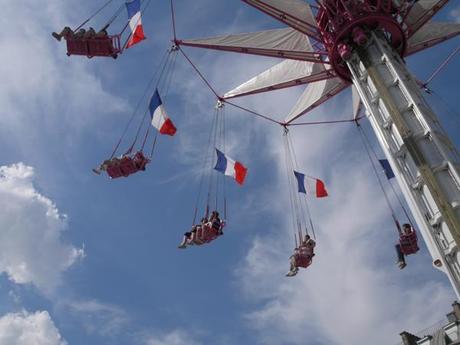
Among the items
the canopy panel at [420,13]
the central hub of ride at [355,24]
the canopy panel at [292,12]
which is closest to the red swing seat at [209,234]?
the central hub of ride at [355,24]

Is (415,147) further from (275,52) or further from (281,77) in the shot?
(281,77)

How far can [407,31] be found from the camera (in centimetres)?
2661

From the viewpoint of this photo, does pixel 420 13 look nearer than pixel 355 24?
No

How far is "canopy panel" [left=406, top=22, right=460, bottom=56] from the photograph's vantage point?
28.5 m

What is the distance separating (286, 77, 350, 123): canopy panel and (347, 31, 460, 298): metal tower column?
4.66m

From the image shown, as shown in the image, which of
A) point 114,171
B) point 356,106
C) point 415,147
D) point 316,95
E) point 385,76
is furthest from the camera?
point 356,106

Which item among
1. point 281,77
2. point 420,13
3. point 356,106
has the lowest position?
point 420,13

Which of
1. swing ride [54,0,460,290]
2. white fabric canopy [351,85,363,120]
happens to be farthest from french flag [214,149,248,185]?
white fabric canopy [351,85,363,120]

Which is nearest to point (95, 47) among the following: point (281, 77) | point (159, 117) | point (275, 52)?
point (159, 117)

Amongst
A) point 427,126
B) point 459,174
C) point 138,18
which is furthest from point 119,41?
point 459,174

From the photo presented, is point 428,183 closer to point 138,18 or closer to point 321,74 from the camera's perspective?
point 321,74

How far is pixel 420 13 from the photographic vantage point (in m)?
27.3

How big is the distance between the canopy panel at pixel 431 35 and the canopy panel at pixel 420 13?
5.11 feet

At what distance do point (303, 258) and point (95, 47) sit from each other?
47.5 ft
